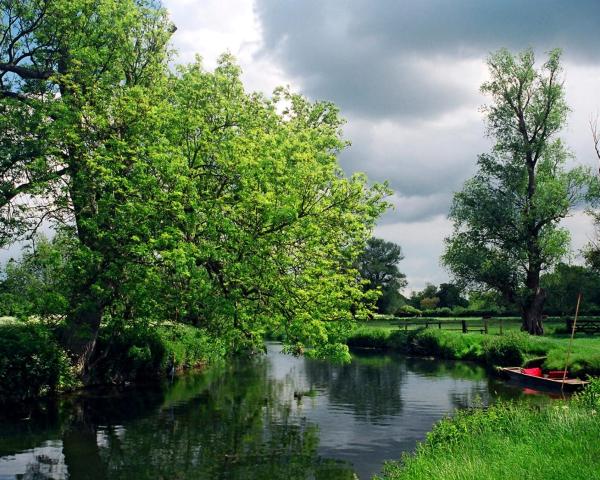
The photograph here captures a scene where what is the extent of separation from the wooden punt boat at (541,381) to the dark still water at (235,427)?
1322mm

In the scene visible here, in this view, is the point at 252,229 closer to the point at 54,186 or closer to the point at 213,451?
the point at 213,451

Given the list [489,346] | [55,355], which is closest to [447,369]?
[489,346]

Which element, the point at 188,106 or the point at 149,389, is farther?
the point at 149,389

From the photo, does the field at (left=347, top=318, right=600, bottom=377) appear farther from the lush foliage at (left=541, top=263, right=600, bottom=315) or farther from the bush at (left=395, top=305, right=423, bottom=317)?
the bush at (left=395, top=305, right=423, bottom=317)

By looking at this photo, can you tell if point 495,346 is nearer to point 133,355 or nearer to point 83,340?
point 133,355

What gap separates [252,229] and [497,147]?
45.7 meters

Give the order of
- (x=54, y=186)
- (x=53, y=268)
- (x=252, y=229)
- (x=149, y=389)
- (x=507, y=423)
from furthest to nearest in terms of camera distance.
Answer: (x=149, y=389) → (x=54, y=186) → (x=53, y=268) → (x=252, y=229) → (x=507, y=423)

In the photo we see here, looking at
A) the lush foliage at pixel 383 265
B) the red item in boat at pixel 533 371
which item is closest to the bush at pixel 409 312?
the lush foliage at pixel 383 265

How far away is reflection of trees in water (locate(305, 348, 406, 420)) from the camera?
3102cm

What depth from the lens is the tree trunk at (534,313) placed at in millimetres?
57781

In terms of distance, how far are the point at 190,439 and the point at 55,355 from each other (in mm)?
12943

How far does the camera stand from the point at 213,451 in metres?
21.4

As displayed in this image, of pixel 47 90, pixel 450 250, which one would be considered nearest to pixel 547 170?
pixel 450 250

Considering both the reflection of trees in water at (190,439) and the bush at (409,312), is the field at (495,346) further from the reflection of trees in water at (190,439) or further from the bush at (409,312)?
the bush at (409,312)
